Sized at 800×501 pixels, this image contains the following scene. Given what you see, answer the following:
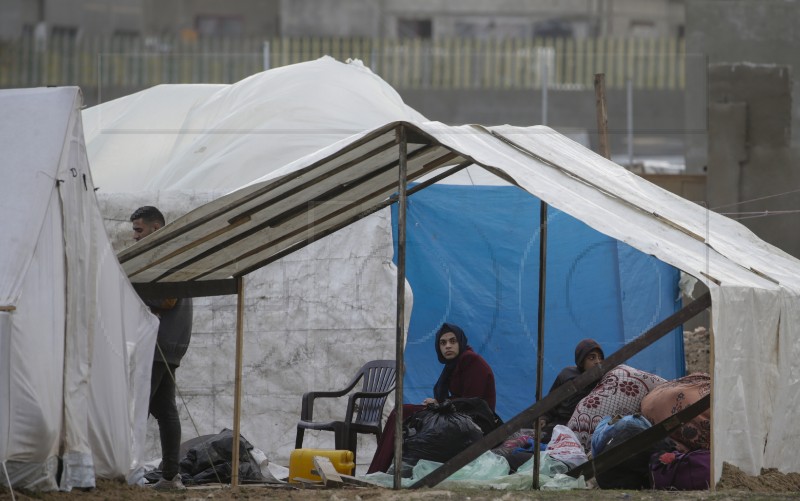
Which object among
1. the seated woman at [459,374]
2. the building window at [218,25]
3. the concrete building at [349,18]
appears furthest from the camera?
the building window at [218,25]

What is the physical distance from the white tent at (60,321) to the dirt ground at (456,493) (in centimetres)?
14

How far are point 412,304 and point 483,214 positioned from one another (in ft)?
3.53

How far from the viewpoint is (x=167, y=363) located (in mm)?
6914

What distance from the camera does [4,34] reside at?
27.8 meters

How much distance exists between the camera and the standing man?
677 cm

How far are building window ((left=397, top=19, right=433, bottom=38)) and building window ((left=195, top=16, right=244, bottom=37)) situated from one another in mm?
5239

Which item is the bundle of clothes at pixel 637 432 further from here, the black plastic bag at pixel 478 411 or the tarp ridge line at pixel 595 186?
the tarp ridge line at pixel 595 186

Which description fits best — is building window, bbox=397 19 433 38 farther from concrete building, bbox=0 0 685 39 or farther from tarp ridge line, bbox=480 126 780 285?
tarp ridge line, bbox=480 126 780 285

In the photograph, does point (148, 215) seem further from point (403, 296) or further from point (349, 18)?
point (349, 18)

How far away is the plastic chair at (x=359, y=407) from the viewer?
311 inches

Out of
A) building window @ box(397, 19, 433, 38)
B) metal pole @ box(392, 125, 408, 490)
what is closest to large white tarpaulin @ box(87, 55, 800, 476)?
metal pole @ box(392, 125, 408, 490)

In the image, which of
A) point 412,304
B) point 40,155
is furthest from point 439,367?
point 40,155

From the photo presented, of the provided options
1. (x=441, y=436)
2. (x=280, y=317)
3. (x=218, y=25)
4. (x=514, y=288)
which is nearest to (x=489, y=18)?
(x=218, y=25)

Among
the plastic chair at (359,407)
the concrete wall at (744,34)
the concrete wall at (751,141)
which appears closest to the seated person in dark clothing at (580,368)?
the plastic chair at (359,407)
